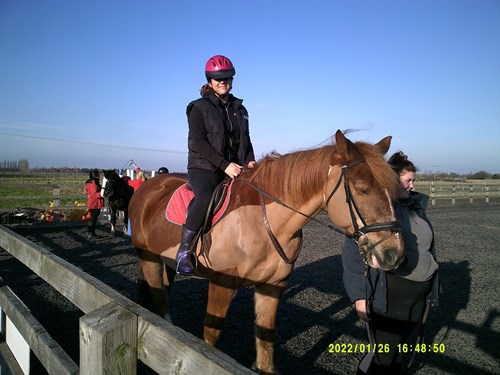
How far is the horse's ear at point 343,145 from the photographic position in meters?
2.51

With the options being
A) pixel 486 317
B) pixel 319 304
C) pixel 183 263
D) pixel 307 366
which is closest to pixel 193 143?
pixel 183 263

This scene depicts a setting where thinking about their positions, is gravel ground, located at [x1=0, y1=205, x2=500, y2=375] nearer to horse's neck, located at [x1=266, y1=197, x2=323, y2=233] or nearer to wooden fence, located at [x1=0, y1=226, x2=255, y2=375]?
horse's neck, located at [x1=266, y1=197, x2=323, y2=233]

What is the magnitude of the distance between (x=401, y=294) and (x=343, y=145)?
1.35 metres

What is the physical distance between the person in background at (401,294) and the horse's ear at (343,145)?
1.94 ft

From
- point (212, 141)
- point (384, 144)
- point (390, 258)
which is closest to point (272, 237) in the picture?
point (390, 258)

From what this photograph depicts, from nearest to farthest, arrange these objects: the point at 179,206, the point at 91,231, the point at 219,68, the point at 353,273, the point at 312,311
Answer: the point at 353,273, the point at 219,68, the point at 179,206, the point at 312,311, the point at 91,231

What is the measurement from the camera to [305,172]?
9.30 ft

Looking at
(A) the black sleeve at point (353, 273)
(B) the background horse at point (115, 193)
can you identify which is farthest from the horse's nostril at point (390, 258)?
(B) the background horse at point (115, 193)

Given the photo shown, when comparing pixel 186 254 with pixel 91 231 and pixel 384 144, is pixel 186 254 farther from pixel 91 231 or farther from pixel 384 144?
pixel 91 231

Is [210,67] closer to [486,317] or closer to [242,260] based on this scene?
[242,260]

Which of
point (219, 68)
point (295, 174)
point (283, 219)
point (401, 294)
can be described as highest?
point (219, 68)

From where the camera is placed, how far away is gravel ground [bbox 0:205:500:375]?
3.89 meters

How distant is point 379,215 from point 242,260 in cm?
124

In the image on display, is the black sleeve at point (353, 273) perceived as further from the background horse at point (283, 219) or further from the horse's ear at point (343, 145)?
the horse's ear at point (343, 145)
